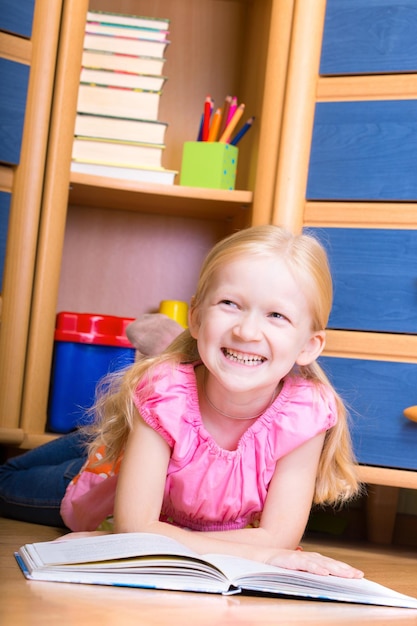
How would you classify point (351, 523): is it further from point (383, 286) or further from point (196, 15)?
point (196, 15)

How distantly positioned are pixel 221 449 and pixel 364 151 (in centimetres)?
56

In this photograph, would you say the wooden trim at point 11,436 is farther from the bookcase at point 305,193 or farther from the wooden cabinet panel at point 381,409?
the wooden cabinet panel at point 381,409

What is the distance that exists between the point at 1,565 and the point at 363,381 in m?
0.67

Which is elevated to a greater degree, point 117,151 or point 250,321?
point 117,151

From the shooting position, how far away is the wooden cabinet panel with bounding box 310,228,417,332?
4.43ft

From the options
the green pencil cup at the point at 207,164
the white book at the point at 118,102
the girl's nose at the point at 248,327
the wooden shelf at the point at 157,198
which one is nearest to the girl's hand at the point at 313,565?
the girl's nose at the point at 248,327

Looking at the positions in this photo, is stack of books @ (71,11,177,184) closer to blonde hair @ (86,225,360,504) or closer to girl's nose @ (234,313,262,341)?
blonde hair @ (86,225,360,504)

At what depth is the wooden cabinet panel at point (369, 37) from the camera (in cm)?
137

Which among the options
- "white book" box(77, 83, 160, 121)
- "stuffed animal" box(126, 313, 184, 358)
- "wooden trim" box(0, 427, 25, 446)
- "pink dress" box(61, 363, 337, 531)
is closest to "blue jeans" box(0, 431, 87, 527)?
"wooden trim" box(0, 427, 25, 446)

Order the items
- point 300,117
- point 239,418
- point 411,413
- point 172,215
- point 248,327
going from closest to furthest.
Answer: point 248,327 → point 239,418 → point 411,413 → point 300,117 → point 172,215

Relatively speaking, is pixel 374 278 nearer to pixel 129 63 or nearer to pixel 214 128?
pixel 214 128

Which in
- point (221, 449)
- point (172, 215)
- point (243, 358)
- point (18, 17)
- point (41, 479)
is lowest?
point (41, 479)

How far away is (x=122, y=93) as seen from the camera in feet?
5.46

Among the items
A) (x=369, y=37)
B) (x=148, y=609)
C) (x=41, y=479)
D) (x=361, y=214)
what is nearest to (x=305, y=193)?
(x=361, y=214)
